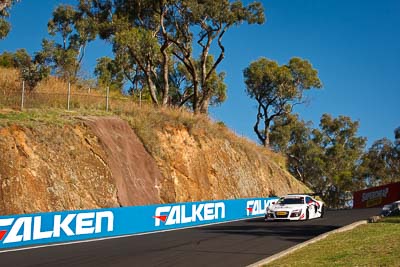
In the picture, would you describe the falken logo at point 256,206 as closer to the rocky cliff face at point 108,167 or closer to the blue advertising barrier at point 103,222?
the blue advertising barrier at point 103,222

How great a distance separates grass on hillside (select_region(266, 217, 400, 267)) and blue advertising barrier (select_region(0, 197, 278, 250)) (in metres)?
8.32

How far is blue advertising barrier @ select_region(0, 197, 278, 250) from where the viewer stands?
1653cm

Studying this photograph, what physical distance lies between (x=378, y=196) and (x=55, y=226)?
1564 inches

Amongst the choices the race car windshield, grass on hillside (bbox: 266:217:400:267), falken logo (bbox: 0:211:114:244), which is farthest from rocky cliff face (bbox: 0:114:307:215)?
grass on hillside (bbox: 266:217:400:267)

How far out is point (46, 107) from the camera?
29.3m

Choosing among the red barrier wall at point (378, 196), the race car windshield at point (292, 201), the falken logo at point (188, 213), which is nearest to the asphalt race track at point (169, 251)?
the falken logo at point (188, 213)

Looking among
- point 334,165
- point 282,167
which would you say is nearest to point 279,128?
point 334,165

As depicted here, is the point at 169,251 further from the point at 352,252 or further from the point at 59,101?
the point at 59,101

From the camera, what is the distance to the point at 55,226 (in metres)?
17.9

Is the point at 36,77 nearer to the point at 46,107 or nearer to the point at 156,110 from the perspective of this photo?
the point at 46,107

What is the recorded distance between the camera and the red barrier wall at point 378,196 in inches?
1964

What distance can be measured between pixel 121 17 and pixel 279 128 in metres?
39.5

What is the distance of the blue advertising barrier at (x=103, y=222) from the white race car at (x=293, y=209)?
140 inches

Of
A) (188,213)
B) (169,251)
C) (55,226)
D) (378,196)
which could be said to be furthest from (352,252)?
(378,196)
